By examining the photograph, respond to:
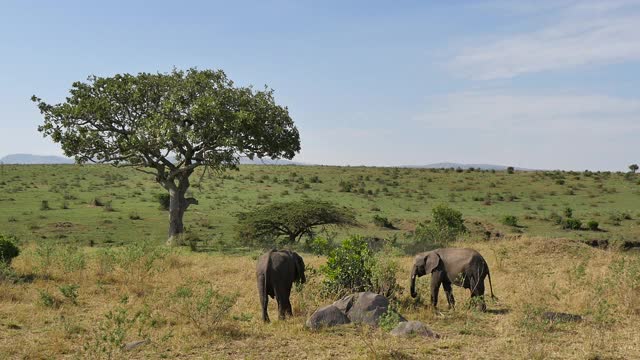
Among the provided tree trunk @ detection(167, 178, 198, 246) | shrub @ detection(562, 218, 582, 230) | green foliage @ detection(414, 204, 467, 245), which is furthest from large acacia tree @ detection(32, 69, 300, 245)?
shrub @ detection(562, 218, 582, 230)

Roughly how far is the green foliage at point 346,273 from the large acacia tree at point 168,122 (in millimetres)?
13757

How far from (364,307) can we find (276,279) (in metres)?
2.04

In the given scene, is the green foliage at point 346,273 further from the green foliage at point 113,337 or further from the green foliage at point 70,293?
the green foliage at point 70,293

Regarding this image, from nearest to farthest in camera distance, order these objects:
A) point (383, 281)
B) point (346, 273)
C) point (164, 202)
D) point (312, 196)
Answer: point (383, 281) → point (346, 273) → point (164, 202) → point (312, 196)

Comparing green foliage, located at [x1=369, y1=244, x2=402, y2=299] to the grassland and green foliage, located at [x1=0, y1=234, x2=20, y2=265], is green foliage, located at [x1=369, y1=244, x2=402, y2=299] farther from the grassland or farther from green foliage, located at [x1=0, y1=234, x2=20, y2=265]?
green foliage, located at [x1=0, y1=234, x2=20, y2=265]

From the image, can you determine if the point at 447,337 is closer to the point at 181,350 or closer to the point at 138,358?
the point at 181,350

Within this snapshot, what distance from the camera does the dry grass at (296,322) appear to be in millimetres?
10602

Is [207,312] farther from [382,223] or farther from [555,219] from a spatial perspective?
[555,219]

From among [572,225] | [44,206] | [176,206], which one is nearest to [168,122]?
[176,206]

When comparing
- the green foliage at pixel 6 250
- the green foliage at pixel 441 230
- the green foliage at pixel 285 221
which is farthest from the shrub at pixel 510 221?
the green foliage at pixel 6 250

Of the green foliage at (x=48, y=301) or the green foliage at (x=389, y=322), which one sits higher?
the green foliage at (x=389, y=322)

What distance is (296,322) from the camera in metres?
12.7

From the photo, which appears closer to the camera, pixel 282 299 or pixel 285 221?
pixel 282 299

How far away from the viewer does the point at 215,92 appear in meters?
28.9
